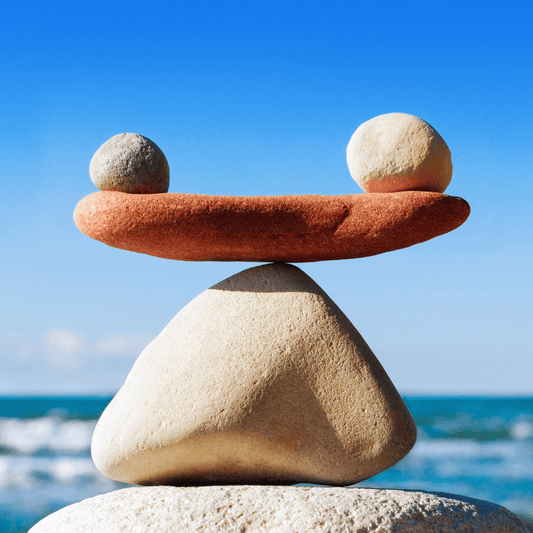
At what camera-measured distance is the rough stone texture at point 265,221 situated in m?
4.38

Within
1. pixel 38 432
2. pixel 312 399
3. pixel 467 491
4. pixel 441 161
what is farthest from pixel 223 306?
pixel 38 432

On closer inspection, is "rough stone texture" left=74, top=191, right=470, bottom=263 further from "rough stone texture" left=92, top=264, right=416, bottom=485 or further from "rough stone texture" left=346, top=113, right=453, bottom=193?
"rough stone texture" left=92, top=264, right=416, bottom=485

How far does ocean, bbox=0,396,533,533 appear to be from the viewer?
12227 mm

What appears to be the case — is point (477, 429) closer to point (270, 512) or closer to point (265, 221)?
point (265, 221)

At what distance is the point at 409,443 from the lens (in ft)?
14.5

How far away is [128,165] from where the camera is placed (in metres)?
→ 4.52

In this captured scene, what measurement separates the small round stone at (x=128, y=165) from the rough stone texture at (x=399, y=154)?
58.0 inches

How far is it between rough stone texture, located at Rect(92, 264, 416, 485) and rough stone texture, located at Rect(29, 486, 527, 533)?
1.00 ft

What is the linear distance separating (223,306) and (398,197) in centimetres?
146

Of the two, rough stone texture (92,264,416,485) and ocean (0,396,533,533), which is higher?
rough stone texture (92,264,416,485)

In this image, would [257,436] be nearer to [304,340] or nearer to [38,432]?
[304,340]

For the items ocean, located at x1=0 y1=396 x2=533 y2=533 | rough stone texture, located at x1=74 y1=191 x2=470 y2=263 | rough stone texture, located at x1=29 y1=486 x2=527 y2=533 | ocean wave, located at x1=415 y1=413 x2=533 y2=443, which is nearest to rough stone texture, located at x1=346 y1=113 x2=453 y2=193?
rough stone texture, located at x1=74 y1=191 x2=470 y2=263

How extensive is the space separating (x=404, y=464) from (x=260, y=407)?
11.8 m

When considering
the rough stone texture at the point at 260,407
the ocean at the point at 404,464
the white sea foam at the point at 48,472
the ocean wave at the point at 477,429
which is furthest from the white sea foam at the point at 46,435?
the rough stone texture at the point at 260,407
